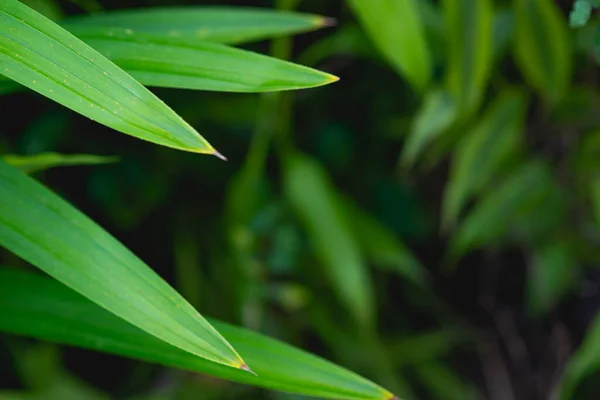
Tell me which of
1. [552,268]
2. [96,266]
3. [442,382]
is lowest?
[442,382]

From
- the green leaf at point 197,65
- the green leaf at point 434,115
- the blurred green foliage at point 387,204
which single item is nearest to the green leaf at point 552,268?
the blurred green foliage at point 387,204

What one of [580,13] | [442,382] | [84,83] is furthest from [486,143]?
[84,83]

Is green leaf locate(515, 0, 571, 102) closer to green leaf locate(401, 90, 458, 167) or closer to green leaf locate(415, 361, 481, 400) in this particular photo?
green leaf locate(401, 90, 458, 167)

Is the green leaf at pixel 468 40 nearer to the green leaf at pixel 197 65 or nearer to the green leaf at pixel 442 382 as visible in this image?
the green leaf at pixel 197 65

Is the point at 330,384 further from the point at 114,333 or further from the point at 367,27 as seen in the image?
the point at 367,27

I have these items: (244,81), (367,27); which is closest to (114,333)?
(244,81)

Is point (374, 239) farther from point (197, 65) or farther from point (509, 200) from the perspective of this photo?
point (197, 65)
